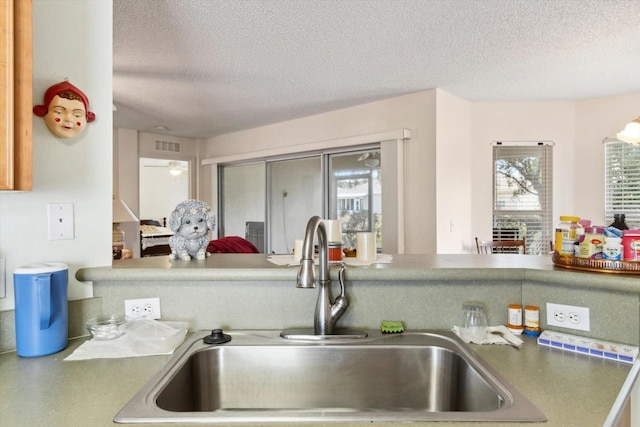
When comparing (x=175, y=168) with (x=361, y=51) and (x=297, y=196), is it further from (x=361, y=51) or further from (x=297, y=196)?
(x=361, y=51)

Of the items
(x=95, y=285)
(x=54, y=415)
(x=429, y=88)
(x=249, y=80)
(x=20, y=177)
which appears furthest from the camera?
(x=429, y=88)

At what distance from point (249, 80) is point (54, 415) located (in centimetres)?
312

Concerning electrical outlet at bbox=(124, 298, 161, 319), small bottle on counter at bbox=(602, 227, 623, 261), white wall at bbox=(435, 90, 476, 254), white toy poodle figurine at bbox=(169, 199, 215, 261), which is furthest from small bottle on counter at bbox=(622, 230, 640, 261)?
white wall at bbox=(435, 90, 476, 254)

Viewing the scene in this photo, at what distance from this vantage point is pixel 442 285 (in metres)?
1.25

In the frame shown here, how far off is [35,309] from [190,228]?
1.70ft

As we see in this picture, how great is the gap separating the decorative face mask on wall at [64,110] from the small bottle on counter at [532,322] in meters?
1.49

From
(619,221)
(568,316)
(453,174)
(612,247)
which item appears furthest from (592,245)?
(619,221)

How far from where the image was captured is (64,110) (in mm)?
1146

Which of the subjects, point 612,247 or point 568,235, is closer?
point 612,247

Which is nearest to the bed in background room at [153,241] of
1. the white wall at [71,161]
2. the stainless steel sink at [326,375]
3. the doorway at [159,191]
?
the doorway at [159,191]

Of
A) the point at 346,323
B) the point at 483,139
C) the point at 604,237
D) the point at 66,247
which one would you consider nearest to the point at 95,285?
the point at 66,247

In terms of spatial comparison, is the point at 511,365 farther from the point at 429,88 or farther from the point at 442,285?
the point at 429,88

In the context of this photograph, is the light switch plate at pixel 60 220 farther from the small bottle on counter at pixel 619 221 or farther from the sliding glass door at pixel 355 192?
the small bottle on counter at pixel 619 221

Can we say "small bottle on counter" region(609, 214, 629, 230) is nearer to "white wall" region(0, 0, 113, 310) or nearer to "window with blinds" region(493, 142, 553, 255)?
"window with blinds" region(493, 142, 553, 255)
